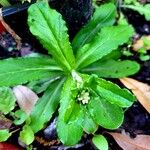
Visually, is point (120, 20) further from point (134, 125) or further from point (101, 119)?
point (101, 119)

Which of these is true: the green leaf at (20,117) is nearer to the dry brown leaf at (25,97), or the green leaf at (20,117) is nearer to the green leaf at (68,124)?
the dry brown leaf at (25,97)

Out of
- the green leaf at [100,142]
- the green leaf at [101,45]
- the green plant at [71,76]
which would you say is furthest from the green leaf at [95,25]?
the green leaf at [100,142]

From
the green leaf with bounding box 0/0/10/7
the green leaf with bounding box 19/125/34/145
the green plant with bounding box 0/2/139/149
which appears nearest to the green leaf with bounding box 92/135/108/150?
the green plant with bounding box 0/2/139/149

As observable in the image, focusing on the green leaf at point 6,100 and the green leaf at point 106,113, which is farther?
the green leaf at point 6,100

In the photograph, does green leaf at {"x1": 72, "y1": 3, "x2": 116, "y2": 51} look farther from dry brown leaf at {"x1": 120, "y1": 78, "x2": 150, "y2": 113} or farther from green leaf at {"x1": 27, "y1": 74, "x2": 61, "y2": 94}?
dry brown leaf at {"x1": 120, "y1": 78, "x2": 150, "y2": 113}

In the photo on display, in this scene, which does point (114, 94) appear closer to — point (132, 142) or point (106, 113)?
point (106, 113)

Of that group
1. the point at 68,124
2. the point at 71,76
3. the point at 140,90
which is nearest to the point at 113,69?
the point at 140,90

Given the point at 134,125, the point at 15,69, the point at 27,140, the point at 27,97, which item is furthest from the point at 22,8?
the point at 134,125
